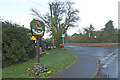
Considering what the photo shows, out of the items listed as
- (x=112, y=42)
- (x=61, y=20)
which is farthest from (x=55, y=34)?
(x=112, y=42)

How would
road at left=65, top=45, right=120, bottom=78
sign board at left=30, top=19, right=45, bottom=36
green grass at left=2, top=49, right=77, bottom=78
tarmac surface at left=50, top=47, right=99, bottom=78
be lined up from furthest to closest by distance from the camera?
road at left=65, top=45, right=120, bottom=78 < sign board at left=30, top=19, right=45, bottom=36 < tarmac surface at left=50, top=47, right=99, bottom=78 < green grass at left=2, top=49, right=77, bottom=78

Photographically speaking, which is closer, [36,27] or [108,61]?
[36,27]

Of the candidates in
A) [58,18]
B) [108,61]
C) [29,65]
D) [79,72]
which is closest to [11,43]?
[29,65]

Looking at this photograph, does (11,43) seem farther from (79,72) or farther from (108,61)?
(108,61)

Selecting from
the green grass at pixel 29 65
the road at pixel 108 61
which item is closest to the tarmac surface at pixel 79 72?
the green grass at pixel 29 65

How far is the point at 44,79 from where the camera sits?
359cm

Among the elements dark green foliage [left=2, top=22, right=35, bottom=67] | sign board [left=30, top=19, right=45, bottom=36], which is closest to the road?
sign board [left=30, top=19, right=45, bottom=36]

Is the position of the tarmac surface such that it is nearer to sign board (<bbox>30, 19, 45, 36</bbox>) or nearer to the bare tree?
sign board (<bbox>30, 19, 45, 36</bbox>)

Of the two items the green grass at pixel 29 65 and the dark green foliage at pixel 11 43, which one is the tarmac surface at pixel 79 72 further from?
the dark green foliage at pixel 11 43

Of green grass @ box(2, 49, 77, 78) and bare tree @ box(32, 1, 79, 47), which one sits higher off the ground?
bare tree @ box(32, 1, 79, 47)

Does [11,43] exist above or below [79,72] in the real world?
above

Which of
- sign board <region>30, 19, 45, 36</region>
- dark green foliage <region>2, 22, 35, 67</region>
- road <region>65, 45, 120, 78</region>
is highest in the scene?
sign board <region>30, 19, 45, 36</region>

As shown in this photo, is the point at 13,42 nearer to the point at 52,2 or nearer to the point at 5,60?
the point at 5,60

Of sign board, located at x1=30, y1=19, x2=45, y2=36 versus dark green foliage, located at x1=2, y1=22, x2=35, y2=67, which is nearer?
sign board, located at x1=30, y1=19, x2=45, y2=36
